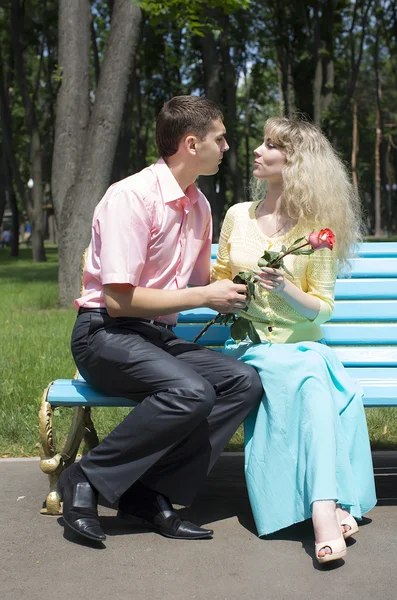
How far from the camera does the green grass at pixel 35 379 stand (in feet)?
16.6

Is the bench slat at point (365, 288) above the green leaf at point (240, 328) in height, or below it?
above

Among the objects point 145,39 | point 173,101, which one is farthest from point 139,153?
point 173,101

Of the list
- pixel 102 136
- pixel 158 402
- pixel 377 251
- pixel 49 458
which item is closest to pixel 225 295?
pixel 158 402

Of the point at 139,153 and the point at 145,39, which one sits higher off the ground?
the point at 145,39

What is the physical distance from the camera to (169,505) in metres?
3.71

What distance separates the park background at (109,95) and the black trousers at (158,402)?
1.24 metres

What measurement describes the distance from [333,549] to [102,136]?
8.16 m

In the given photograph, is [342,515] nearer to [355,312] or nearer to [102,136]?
[355,312]

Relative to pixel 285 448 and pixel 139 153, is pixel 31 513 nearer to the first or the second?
pixel 285 448

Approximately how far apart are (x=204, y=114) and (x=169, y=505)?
5.31 feet

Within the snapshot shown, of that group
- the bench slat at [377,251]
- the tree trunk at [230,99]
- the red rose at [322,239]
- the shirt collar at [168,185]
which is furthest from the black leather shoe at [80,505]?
the tree trunk at [230,99]

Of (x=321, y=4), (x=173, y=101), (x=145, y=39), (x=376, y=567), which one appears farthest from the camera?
(x=145, y=39)

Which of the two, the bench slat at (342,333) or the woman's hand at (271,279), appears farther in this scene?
the bench slat at (342,333)

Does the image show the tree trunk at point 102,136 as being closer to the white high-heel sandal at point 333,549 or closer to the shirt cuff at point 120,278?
the shirt cuff at point 120,278
